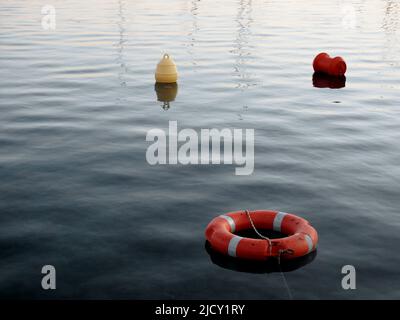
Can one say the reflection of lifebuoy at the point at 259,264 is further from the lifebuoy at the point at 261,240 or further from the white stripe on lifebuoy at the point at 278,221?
the white stripe on lifebuoy at the point at 278,221

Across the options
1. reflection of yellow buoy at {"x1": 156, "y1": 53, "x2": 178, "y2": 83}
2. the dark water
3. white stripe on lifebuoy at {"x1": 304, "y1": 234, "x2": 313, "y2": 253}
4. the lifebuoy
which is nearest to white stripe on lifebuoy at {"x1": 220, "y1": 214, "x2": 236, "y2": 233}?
the lifebuoy

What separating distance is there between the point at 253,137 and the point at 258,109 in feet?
9.23

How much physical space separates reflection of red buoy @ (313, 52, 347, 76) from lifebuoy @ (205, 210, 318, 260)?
13504 millimetres

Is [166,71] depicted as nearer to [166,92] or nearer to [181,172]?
[166,92]

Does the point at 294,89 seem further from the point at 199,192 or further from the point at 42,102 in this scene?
the point at 199,192

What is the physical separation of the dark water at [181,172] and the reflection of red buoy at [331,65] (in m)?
0.55

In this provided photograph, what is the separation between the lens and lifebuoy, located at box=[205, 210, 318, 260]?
8.49 m

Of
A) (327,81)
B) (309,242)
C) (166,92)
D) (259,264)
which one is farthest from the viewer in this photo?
(327,81)

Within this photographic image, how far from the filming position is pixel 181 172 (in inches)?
480

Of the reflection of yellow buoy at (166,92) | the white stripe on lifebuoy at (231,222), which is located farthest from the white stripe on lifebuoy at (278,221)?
the reflection of yellow buoy at (166,92)

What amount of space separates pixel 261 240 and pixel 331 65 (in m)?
14.5

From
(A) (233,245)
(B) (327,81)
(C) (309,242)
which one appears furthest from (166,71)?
(C) (309,242)

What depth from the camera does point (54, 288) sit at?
25.6 feet

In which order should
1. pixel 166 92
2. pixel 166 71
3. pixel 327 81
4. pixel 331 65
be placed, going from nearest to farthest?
1. pixel 166 92
2. pixel 166 71
3. pixel 327 81
4. pixel 331 65
